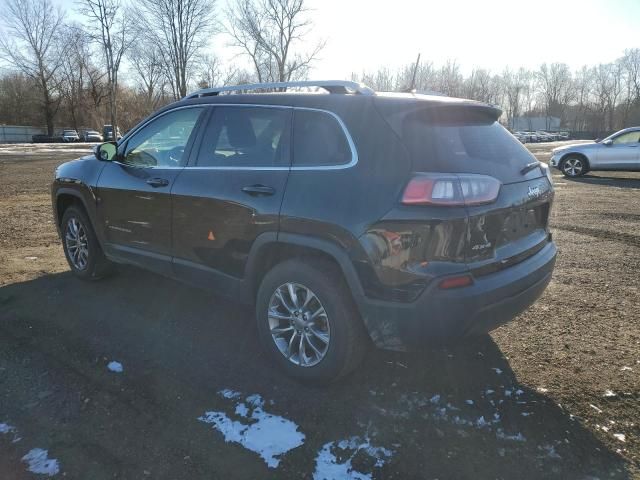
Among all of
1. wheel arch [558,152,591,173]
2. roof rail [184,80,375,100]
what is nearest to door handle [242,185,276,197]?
roof rail [184,80,375,100]

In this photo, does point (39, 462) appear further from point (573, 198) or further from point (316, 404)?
point (573, 198)

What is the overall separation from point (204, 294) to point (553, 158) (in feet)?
48.6

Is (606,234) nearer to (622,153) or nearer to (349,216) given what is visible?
(349,216)

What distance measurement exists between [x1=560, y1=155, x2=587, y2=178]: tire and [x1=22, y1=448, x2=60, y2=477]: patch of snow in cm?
1652

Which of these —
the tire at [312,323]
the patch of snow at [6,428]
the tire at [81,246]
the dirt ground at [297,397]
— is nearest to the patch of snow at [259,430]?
the dirt ground at [297,397]

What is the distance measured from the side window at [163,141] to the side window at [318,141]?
1.08 meters

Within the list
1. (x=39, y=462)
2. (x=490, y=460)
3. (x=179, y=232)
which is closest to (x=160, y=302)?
(x=179, y=232)

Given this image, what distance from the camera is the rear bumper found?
8.21ft

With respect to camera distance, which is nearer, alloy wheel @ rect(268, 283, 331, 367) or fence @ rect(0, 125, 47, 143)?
alloy wheel @ rect(268, 283, 331, 367)

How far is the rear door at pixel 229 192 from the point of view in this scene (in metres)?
3.10

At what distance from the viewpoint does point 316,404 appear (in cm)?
287

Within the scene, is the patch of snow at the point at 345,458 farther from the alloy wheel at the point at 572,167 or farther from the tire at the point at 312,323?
the alloy wheel at the point at 572,167

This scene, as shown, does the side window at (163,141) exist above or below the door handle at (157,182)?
above

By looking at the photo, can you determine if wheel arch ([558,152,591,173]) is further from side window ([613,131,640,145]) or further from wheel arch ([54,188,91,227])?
wheel arch ([54,188,91,227])
